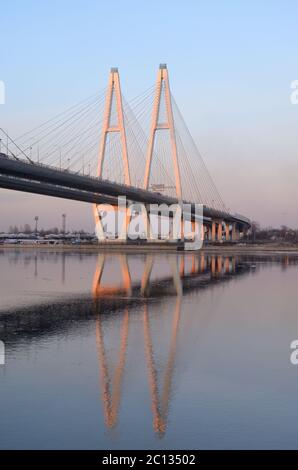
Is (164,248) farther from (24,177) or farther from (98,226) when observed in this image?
(24,177)

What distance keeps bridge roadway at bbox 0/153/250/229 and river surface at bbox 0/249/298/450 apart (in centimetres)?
1537

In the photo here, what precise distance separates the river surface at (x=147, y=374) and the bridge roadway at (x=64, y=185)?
1537cm

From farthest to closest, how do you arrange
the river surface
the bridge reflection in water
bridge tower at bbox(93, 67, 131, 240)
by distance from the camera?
bridge tower at bbox(93, 67, 131, 240)
the bridge reflection in water
the river surface

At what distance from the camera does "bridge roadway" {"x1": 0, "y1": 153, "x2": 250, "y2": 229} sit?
30.5 meters

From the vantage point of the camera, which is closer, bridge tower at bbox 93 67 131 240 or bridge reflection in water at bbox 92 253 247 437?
bridge reflection in water at bbox 92 253 247 437

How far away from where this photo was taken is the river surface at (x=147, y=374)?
19.6 feet

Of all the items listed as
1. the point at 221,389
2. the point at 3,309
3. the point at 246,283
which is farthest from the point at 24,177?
the point at 221,389

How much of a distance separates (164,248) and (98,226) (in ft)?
33.9

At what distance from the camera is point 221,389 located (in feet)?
24.7

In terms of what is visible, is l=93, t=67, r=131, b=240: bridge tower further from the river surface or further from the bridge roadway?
the river surface
